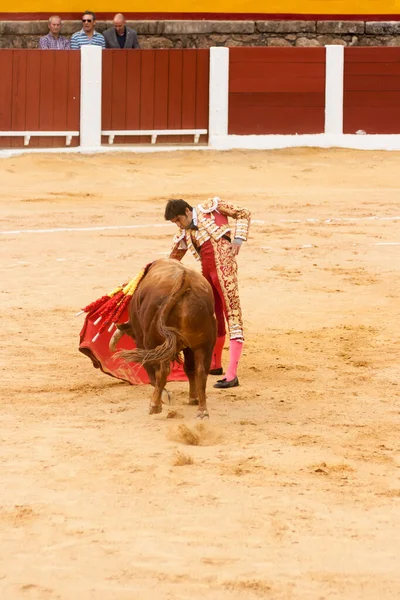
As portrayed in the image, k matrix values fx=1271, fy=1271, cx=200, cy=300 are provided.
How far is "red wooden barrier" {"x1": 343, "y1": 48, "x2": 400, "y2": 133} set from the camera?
14.4 meters

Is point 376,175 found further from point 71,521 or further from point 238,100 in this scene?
point 71,521

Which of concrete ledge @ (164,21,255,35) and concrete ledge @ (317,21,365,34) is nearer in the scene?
concrete ledge @ (164,21,255,35)

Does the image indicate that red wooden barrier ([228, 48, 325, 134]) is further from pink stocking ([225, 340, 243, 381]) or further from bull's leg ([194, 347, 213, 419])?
bull's leg ([194, 347, 213, 419])

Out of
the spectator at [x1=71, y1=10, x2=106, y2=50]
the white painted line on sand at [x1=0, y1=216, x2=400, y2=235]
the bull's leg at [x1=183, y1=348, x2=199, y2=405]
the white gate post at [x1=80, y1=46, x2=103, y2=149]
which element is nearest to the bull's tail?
the bull's leg at [x1=183, y1=348, x2=199, y2=405]

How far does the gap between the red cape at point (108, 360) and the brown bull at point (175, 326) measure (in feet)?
1.88

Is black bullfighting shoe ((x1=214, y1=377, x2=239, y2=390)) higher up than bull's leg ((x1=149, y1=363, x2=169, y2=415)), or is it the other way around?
bull's leg ((x1=149, y1=363, x2=169, y2=415))

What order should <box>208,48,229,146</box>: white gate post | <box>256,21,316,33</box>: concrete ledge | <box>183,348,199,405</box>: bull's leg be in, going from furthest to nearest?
1. <box>256,21,316,33</box>: concrete ledge
2. <box>208,48,229,146</box>: white gate post
3. <box>183,348,199,405</box>: bull's leg

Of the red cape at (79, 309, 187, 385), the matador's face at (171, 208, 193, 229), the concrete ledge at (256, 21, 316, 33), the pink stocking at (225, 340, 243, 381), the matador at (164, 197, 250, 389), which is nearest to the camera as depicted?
the matador's face at (171, 208, 193, 229)

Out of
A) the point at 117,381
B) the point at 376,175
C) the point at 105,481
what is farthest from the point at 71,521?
the point at 376,175

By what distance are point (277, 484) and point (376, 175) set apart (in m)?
9.12

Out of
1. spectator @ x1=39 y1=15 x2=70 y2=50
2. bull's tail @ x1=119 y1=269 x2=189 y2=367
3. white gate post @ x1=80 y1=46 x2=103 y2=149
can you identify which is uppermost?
spectator @ x1=39 y1=15 x2=70 y2=50

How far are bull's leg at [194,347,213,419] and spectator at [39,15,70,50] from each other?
876cm

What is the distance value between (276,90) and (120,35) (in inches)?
74.3

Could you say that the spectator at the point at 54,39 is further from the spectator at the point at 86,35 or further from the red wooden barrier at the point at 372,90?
the red wooden barrier at the point at 372,90
